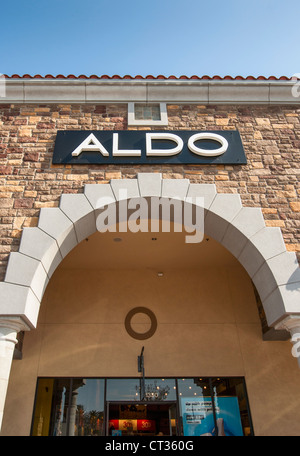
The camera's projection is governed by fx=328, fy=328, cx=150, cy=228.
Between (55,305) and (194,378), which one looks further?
(55,305)

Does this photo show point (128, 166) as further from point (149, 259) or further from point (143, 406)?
point (143, 406)

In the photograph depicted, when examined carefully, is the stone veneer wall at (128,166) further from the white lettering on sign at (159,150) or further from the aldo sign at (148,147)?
the white lettering on sign at (159,150)

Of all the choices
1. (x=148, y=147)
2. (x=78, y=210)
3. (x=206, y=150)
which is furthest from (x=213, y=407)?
(x=148, y=147)

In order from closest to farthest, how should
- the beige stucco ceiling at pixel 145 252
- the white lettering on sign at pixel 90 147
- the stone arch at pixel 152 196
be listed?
the stone arch at pixel 152 196
the white lettering on sign at pixel 90 147
the beige stucco ceiling at pixel 145 252

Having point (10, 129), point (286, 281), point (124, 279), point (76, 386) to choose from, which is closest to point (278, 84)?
point (286, 281)

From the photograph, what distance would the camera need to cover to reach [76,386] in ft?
30.1

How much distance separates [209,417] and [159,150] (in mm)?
7427

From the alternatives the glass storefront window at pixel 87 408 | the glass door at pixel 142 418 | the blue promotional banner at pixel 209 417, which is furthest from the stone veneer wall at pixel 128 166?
the glass door at pixel 142 418

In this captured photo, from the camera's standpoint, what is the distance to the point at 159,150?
22.1 feet

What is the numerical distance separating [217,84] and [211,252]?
463cm

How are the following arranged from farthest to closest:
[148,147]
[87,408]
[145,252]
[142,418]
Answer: [145,252]
[142,418]
[87,408]
[148,147]

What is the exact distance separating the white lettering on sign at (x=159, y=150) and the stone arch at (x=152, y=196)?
1.92 ft

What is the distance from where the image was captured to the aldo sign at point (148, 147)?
6.67m

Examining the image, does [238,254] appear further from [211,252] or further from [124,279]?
[124,279]
